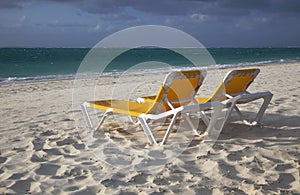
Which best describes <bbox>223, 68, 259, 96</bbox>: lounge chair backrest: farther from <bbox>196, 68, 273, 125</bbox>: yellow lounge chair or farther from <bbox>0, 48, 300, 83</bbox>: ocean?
<bbox>0, 48, 300, 83</bbox>: ocean

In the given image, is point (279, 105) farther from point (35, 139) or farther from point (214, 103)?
point (35, 139)

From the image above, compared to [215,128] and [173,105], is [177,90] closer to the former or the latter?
[173,105]

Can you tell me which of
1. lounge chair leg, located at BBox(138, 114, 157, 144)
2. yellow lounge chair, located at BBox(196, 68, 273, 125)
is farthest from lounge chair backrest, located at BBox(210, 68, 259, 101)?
lounge chair leg, located at BBox(138, 114, 157, 144)

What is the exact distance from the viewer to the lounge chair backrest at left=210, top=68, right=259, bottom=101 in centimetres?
483

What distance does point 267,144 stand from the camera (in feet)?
14.4

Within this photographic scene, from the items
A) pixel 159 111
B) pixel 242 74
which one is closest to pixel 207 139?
pixel 159 111

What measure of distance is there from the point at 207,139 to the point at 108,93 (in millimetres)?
6574

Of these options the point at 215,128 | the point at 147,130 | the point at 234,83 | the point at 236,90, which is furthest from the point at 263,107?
the point at 147,130

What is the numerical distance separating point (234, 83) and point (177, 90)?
0.83m

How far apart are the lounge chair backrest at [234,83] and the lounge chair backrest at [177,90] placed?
31cm

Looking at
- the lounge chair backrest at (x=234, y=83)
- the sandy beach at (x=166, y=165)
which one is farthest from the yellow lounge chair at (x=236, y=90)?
the sandy beach at (x=166, y=165)

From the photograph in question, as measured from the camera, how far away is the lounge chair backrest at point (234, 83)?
4.83m

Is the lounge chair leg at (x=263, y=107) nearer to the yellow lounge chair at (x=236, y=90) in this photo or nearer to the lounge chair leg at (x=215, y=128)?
the yellow lounge chair at (x=236, y=90)

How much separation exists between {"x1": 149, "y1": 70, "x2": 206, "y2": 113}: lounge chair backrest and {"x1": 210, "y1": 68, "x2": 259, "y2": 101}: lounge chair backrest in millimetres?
306
